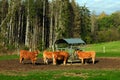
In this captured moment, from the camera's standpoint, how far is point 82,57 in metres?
28.2

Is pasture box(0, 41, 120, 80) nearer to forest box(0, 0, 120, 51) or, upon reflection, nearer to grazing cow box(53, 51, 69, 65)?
grazing cow box(53, 51, 69, 65)

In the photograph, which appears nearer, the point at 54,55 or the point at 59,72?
the point at 59,72

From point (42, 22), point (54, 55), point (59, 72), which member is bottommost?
point (59, 72)

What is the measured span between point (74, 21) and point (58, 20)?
24.1 feet

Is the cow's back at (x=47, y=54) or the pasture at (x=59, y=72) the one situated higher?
the cow's back at (x=47, y=54)

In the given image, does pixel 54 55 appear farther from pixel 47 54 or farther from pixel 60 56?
pixel 47 54

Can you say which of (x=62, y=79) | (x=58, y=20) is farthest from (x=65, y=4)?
(x=62, y=79)

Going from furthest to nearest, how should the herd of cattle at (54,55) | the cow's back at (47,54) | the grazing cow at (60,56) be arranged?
the cow's back at (47,54)
the grazing cow at (60,56)
the herd of cattle at (54,55)

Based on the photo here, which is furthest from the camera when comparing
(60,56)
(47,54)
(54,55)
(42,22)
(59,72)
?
(42,22)

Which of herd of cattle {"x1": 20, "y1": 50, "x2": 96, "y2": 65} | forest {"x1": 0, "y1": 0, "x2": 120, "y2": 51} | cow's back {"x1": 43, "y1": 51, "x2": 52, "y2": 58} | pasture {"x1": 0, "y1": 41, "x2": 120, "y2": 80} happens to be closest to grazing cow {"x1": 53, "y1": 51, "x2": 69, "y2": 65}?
herd of cattle {"x1": 20, "y1": 50, "x2": 96, "y2": 65}

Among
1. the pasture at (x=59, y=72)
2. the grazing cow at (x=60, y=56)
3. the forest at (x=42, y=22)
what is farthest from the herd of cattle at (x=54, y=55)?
→ the forest at (x=42, y=22)

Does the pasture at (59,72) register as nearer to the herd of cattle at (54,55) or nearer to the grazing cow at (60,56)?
the herd of cattle at (54,55)

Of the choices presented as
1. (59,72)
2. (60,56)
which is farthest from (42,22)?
(59,72)

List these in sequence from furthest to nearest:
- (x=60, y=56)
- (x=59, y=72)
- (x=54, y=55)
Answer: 1. (x=60, y=56)
2. (x=54, y=55)
3. (x=59, y=72)
